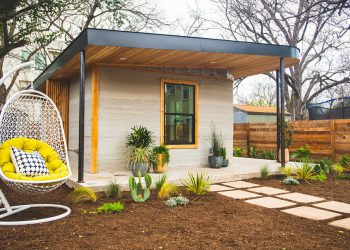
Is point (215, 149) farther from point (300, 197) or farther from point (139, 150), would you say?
point (300, 197)

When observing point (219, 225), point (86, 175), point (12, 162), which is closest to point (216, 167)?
point (86, 175)

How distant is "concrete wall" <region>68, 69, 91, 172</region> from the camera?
6.33 m

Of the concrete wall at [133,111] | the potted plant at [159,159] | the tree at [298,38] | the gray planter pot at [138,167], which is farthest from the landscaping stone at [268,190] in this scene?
the tree at [298,38]

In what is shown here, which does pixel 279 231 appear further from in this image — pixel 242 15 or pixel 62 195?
pixel 242 15

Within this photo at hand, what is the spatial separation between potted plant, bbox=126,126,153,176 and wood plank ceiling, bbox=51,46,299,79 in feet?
4.35

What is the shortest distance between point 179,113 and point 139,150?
1531 millimetres

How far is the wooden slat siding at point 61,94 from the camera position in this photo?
8.03 meters

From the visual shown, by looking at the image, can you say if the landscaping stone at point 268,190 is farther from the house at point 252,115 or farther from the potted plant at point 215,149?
the house at point 252,115

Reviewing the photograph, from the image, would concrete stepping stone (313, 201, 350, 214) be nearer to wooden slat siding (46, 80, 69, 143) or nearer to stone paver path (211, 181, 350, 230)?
stone paver path (211, 181, 350, 230)

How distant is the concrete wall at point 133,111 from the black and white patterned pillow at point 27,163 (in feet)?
7.21

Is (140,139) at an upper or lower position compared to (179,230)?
upper

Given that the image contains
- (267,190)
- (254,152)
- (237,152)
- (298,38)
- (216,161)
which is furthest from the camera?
(298,38)

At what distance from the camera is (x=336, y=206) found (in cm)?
400

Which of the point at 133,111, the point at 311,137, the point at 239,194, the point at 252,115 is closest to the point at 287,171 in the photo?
the point at 239,194
